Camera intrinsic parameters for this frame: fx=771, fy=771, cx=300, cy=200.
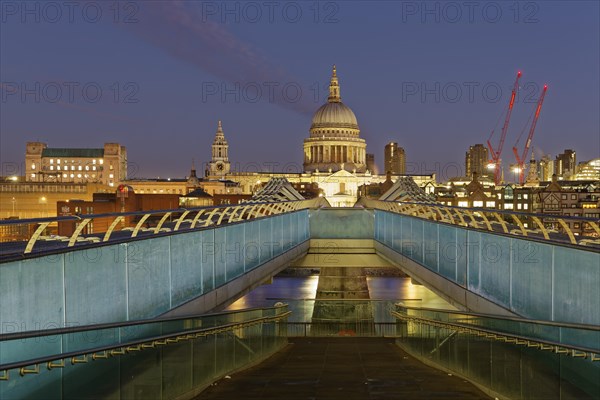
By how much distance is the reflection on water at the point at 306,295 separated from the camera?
26.2m

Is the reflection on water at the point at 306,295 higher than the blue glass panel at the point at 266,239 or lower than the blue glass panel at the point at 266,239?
lower

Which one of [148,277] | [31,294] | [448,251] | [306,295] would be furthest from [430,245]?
[306,295]

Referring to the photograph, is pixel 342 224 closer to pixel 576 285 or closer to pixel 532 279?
pixel 532 279

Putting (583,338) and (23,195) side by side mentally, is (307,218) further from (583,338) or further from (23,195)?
(23,195)

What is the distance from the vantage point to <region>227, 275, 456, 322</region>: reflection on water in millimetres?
26250

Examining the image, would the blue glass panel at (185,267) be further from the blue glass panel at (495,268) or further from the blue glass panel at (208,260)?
the blue glass panel at (495,268)

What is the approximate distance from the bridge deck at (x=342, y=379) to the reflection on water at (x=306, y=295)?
7715 mm

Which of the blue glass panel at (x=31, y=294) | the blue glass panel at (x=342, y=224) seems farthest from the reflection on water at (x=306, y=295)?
the blue glass panel at (x=31, y=294)

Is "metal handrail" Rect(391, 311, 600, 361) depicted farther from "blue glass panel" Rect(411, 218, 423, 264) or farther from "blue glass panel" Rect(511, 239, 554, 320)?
"blue glass panel" Rect(411, 218, 423, 264)

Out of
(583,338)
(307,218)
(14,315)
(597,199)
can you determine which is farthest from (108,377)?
(597,199)

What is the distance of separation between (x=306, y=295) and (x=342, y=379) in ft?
135

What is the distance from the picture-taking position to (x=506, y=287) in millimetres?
12906

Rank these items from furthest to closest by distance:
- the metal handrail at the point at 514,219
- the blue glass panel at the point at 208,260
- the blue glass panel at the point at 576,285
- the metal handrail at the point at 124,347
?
1. the blue glass panel at the point at 208,260
2. the metal handrail at the point at 514,219
3. the blue glass panel at the point at 576,285
4. the metal handrail at the point at 124,347

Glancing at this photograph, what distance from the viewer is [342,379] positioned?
12805 millimetres
